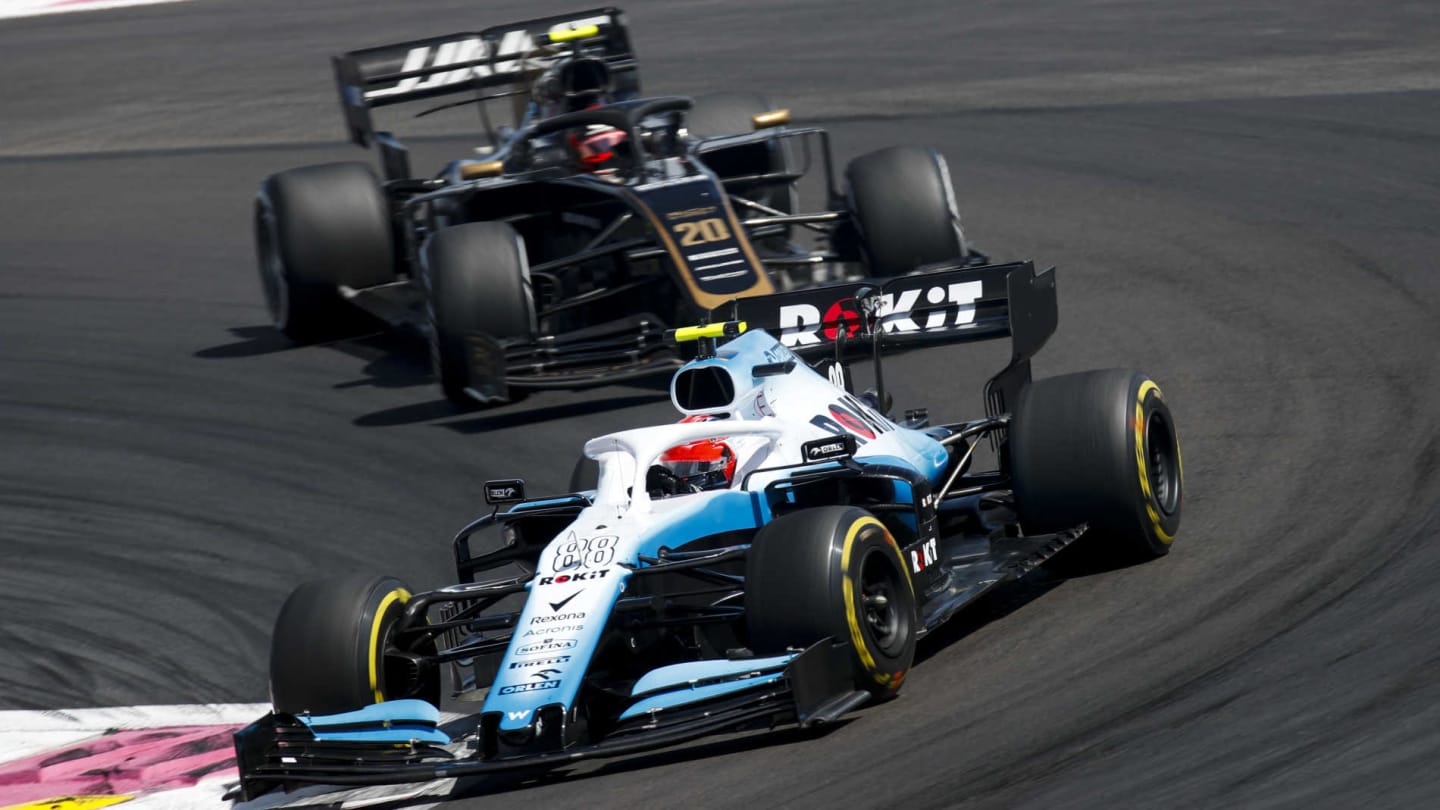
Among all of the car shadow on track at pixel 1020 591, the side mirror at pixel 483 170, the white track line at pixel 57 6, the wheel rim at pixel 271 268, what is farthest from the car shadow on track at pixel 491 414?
the white track line at pixel 57 6

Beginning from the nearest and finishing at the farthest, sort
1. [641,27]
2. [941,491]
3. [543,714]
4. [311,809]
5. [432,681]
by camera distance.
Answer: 1. [543,714]
2. [311,809]
3. [432,681]
4. [941,491]
5. [641,27]

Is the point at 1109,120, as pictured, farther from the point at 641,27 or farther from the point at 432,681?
the point at 432,681

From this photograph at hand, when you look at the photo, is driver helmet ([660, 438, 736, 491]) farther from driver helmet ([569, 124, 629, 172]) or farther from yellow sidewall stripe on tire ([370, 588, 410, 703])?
driver helmet ([569, 124, 629, 172])

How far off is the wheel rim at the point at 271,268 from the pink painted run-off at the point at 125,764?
22.5ft

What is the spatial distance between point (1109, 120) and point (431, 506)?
10.2 m

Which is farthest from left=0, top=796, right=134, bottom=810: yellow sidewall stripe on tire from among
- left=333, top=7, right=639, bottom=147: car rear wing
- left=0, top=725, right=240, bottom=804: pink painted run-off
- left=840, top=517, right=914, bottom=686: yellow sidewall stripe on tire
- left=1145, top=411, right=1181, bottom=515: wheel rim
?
left=333, top=7, right=639, bottom=147: car rear wing

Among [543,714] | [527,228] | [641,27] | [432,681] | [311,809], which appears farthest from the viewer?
[641,27]

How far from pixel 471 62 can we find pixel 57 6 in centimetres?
1831

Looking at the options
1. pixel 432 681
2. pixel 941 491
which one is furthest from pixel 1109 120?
pixel 432 681

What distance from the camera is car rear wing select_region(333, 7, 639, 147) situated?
51.5ft

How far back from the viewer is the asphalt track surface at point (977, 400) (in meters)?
6.77

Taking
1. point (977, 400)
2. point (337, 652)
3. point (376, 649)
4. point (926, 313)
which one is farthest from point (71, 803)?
point (977, 400)

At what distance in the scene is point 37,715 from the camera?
8.70 m

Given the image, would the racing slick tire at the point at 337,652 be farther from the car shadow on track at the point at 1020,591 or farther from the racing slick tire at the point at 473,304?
the racing slick tire at the point at 473,304
